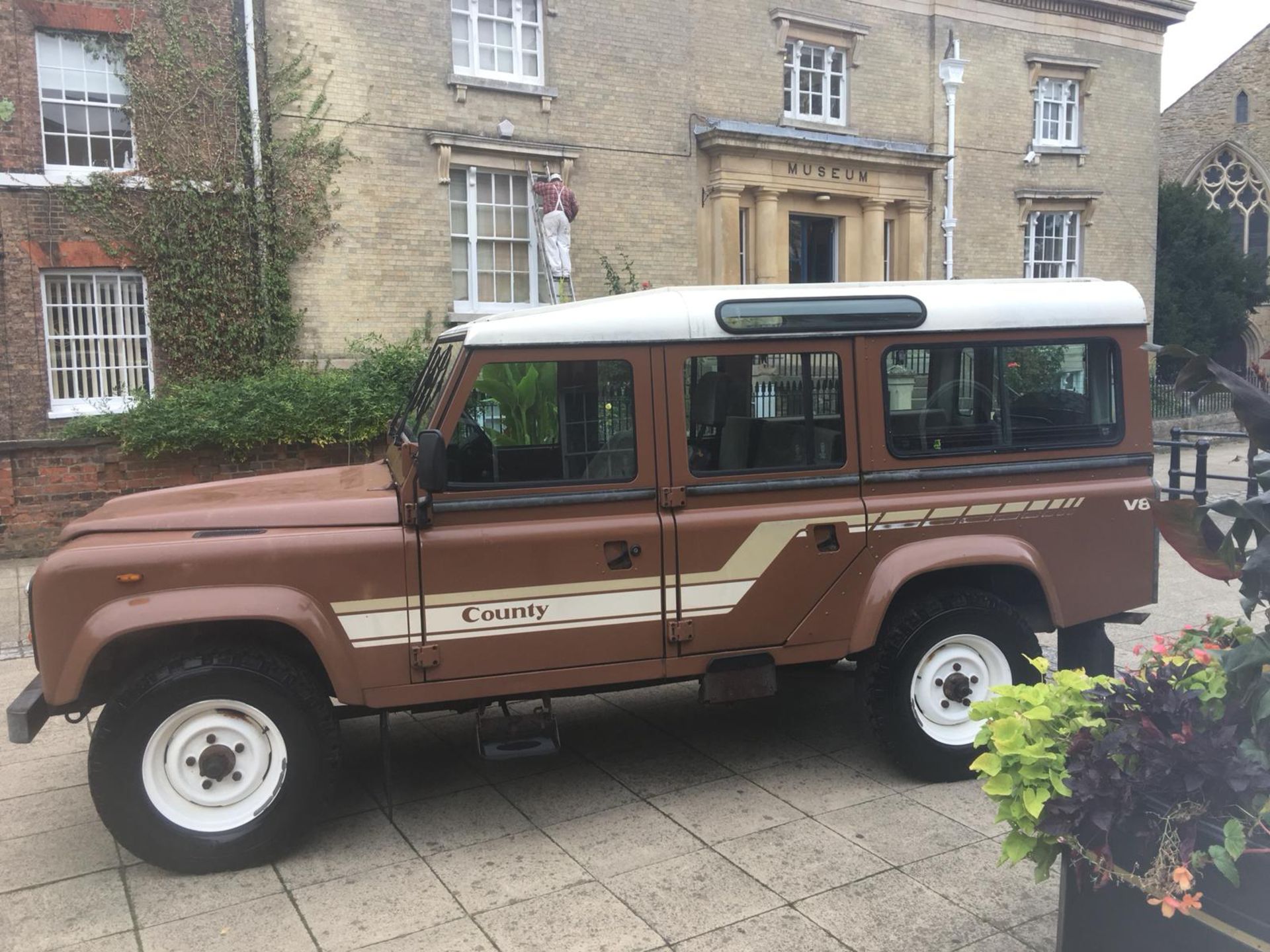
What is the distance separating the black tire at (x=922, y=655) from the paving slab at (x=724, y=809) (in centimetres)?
64

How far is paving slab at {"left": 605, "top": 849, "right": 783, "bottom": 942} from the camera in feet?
12.0

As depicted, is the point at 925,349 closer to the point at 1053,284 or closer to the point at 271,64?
the point at 1053,284

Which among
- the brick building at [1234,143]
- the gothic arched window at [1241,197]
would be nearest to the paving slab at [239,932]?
the brick building at [1234,143]

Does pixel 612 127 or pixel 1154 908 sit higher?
pixel 612 127

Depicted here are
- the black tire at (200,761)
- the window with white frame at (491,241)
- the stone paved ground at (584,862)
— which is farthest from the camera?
the window with white frame at (491,241)

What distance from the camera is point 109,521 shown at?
13.6ft

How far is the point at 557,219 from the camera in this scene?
48.0ft

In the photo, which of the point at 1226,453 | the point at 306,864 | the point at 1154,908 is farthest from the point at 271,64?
the point at 1226,453

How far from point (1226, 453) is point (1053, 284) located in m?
17.6

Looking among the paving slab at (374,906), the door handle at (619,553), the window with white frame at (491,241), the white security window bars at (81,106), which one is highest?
the white security window bars at (81,106)

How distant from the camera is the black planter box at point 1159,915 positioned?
2510mm

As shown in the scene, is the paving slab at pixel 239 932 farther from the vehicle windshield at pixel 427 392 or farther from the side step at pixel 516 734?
the vehicle windshield at pixel 427 392

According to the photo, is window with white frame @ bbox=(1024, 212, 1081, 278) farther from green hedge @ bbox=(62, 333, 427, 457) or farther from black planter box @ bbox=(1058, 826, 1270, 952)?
black planter box @ bbox=(1058, 826, 1270, 952)

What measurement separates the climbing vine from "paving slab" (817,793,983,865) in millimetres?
11013
